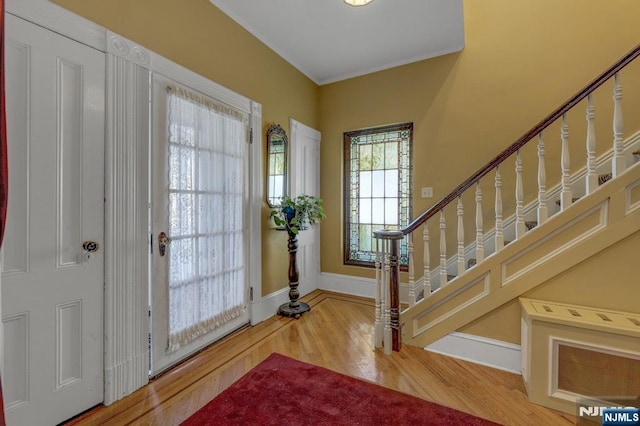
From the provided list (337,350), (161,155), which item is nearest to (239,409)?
(337,350)

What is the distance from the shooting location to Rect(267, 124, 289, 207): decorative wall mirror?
9.96 feet

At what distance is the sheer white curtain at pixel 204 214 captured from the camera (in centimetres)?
206

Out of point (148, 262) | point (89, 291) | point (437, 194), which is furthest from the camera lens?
point (437, 194)

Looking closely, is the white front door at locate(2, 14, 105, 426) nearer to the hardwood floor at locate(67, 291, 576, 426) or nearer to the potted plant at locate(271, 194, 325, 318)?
the hardwood floor at locate(67, 291, 576, 426)

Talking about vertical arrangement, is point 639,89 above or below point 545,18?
below

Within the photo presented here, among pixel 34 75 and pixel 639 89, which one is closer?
pixel 34 75

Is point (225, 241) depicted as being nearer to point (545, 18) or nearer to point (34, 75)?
point (34, 75)

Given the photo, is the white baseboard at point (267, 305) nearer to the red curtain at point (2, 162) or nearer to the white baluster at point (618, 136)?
the red curtain at point (2, 162)

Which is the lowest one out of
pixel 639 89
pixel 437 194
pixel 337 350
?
pixel 337 350

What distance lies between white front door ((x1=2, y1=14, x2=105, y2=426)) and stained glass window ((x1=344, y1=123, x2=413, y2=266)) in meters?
2.88

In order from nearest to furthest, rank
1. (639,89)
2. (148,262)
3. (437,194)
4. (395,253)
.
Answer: (148,262) < (395,253) < (639,89) < (437,194)

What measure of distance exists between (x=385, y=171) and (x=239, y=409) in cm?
302

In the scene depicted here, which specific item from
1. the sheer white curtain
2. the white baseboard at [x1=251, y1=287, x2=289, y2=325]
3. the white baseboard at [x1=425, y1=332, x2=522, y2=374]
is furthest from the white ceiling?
the white baseboard at [x1=425, y1=332, x2=522, y2=374]

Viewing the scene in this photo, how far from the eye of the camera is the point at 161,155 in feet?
6.45
